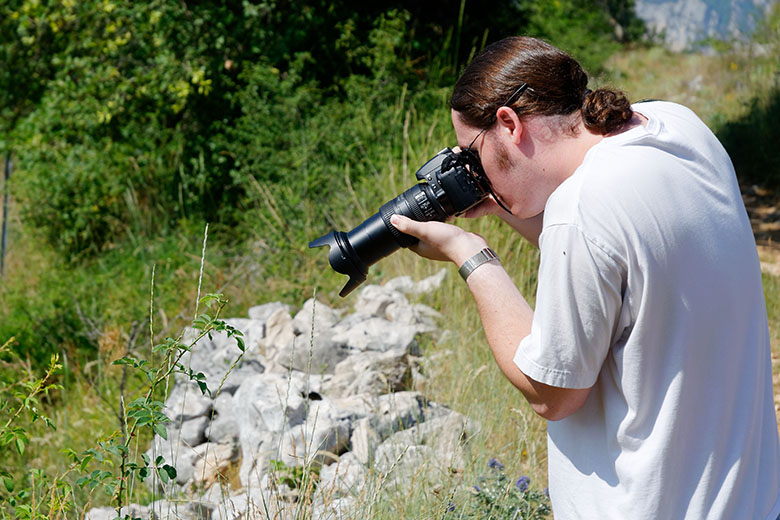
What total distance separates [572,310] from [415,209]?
0.68m

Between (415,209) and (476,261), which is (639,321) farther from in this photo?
(415,209)

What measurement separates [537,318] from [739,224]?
15.3 inches

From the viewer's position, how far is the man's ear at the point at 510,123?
4.49 ft

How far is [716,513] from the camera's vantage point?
1.21 meters

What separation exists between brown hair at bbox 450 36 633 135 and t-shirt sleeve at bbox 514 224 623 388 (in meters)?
0.29

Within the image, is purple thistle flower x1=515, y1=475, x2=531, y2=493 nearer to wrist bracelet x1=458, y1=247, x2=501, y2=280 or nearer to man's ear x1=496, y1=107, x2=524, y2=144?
wrist bracelet x1=458, y1=247, x2=501, y2=280

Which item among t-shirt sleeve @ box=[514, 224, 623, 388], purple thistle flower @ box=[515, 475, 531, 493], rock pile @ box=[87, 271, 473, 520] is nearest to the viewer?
t-shirt sleeve @ box=[514, 224, 623, 388]

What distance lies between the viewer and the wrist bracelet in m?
1.44

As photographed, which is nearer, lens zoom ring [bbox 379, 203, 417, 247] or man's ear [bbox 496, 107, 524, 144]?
man's ear [bbox 496, 107, 524, 144]

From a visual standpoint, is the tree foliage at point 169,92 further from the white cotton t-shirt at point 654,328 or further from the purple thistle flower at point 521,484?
the white cotton t-shirt at point 654,328

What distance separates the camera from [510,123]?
4.56ft

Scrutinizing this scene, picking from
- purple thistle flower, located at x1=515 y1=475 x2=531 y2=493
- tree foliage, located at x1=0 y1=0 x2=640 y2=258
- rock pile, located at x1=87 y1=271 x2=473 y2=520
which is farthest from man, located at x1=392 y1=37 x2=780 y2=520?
tree foliage, located at x1=0 y1=0 x2=640 y2=258

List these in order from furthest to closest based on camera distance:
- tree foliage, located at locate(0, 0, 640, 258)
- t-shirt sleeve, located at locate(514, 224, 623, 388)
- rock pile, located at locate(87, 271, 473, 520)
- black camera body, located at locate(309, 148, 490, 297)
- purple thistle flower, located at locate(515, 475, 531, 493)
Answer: tree foliage, located at locate(0, 0, 640, 258) < rock pile, located at locate(87, 271, 473, 520) < purple thistle flower, located at locate(515, 475, 531, 493) < black camera body, located at locate(309, 148, 490, 297) < t-shirt sleeve, located at locate(514, 224, 623, 388)

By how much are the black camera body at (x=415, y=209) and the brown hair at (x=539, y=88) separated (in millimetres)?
294
